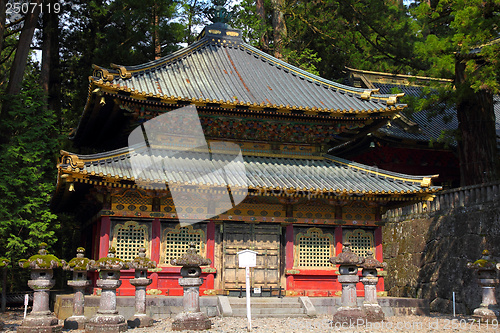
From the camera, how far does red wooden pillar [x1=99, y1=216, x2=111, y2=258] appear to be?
15.8m

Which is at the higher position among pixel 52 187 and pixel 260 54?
pixel 260 54

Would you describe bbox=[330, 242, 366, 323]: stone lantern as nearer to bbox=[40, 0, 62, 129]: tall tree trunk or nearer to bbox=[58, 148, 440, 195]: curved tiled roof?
bbox=[58, 148, 440, 195]: curved tiled roof

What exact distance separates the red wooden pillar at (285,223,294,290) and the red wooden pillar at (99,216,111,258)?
19.1ft

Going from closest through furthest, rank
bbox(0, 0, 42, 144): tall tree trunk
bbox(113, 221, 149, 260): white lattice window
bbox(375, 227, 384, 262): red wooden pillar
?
bbox(113, 221, 149, 260): white lattice window, bbox(375, 227, 384, 262): red wooden pillar, bbox(0, 0, 42, 144): tall tree trunk

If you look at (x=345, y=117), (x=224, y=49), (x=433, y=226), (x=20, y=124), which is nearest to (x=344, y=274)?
(x=345, y=117)

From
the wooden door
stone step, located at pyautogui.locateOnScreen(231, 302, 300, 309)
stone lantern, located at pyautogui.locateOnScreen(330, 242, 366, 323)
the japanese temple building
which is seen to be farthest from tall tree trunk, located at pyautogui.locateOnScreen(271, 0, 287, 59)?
stone lantern, located at pyautogui.locateOnScreen(330, 242, 366, 323)

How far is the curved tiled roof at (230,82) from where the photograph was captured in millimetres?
17281

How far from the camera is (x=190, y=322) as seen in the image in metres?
12.3

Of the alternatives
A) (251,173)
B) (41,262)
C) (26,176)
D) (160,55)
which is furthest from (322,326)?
(160,55)

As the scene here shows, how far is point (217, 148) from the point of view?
18312 millimetres

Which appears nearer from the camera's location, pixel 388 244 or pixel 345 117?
pixel 345 117

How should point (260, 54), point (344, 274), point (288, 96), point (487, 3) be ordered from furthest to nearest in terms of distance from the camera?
point (260, 54) → point (288, 96) → point (487, 3) → point (344, 274)

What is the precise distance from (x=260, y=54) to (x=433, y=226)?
10.2m

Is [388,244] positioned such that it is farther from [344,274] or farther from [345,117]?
[344,274]
